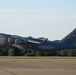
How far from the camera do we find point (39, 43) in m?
78.1

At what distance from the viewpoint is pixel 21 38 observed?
255ft

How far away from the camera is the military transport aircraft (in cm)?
7506

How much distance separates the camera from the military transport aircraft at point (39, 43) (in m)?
75.1
